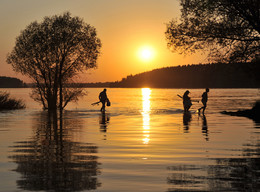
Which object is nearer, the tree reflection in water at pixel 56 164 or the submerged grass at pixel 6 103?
the tree reflection in water at pixel 56 164

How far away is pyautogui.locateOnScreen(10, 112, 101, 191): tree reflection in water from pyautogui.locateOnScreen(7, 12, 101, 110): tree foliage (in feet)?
126

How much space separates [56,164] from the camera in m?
12.7

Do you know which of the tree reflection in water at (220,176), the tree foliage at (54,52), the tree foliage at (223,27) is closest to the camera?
the tree reflection in water at (220,176)

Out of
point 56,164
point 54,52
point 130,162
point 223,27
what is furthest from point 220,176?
point 54,52

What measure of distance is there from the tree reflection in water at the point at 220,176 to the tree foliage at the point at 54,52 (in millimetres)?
45562

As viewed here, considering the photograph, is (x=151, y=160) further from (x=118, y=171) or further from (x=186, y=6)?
(x=186, y=6)

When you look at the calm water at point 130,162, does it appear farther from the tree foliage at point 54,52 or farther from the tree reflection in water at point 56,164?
the tree foliage at point 54,52

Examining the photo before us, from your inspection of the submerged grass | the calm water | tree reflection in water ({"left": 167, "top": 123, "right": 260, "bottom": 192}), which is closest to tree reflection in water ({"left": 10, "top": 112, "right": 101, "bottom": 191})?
the calm water

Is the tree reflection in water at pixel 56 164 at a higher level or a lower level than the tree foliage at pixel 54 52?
lower

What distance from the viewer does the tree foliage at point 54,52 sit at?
57.3 m

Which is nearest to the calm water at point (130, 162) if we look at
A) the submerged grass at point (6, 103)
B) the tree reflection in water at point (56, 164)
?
the tree reflection in water at point (56, 164)

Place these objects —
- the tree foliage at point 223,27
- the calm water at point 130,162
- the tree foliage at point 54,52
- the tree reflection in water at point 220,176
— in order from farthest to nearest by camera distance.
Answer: the tree foliage at point 54,52 → the tree foliage at point 223,27 → the calm water at point 130,162 → the tree reflection in water at point 220,176

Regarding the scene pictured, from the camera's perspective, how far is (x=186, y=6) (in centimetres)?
3838

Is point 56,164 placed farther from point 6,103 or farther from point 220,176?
point 6,103
